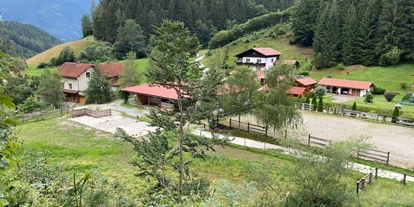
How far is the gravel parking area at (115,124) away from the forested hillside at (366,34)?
3657 cm

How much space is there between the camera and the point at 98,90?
31.8 m

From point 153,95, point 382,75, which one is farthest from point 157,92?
point 382,75

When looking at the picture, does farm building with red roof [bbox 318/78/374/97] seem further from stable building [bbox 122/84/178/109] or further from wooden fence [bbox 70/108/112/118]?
wooden fence [bbox 70/108/112/118]

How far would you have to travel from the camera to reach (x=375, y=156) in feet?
56.2

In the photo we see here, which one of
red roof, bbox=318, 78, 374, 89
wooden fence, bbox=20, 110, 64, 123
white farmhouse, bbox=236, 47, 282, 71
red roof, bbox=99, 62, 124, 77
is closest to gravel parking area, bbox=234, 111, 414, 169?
red roof, bbox=318, 78, 374, 89

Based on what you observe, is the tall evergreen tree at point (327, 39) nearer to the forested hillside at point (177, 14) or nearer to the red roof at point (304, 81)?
the red roof at point (304, 81)

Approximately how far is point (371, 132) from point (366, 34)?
33146mm

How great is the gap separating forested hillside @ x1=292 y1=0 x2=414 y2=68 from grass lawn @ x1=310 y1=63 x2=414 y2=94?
1.43 metres

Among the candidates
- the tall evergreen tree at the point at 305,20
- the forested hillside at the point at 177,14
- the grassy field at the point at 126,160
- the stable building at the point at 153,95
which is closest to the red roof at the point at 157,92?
the stable building at the point at 153,95

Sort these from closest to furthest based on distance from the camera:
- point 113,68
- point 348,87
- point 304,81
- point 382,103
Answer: point 382,103 < point 348,87 < point 304,81 < point 113,68

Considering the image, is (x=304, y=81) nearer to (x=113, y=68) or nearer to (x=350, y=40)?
(x=350, y=40)

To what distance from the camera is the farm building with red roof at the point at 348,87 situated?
3747 cm

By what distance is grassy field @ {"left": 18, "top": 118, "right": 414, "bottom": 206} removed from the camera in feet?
40.6

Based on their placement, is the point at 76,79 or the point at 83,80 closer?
the point at 76,79
